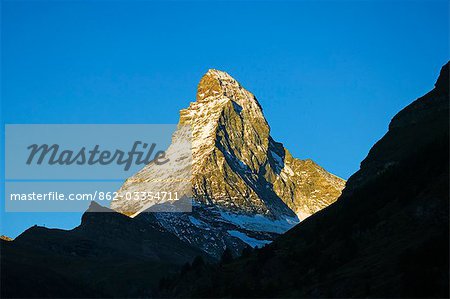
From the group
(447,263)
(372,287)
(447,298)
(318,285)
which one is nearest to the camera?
(447,298)

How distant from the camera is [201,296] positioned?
194 metres

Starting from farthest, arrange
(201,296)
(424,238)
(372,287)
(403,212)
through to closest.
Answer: (201,296) < (403,212) < (424,238) < (372,287)

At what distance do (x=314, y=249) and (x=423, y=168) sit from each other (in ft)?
113

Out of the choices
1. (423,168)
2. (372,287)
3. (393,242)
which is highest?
(423,168)

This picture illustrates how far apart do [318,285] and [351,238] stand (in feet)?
94.6

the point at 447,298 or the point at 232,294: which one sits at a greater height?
the point at 232,294

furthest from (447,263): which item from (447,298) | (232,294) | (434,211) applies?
(232,294)

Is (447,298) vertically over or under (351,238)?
under

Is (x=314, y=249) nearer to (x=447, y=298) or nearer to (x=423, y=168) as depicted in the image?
(x=423, y=168)

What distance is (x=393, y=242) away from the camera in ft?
548

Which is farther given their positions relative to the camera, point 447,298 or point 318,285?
point 318,285

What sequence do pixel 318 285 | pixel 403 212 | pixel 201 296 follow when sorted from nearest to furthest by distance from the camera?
pixel 318 285 → pixel 403 212 → pixel 201 296

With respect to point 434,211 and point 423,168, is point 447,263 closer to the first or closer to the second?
point 434,211

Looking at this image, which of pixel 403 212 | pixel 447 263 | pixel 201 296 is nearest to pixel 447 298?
pixel 447 263
